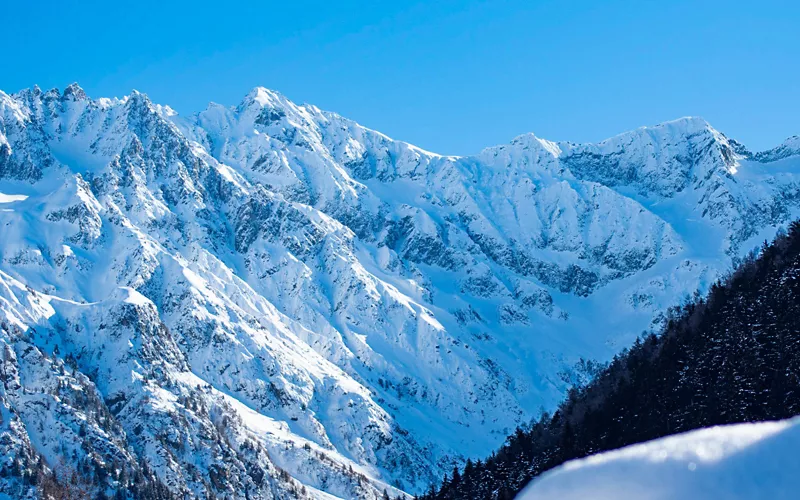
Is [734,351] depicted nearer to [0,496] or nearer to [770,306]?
[770,306]

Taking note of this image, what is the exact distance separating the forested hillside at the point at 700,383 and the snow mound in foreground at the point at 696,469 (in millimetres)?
67952

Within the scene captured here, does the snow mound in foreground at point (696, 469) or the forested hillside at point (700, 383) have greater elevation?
the forested hillside at point (700, 383)

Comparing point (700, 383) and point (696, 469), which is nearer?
point (696, 469)

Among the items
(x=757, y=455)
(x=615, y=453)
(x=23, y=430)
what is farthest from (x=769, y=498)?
(x=23, y=430)

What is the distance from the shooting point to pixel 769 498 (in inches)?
245

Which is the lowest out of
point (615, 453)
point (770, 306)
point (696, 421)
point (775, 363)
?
point (615, 453)

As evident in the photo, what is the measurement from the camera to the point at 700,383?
91688 mm

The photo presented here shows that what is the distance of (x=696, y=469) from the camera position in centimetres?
650

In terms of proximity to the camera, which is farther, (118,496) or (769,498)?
(118,496)

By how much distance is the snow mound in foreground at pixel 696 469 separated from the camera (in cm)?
631

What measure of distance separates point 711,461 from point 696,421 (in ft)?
276

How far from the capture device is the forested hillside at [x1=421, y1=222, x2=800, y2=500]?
8181cm

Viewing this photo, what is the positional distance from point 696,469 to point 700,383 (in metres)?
91.8

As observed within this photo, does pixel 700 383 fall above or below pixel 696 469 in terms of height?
above
